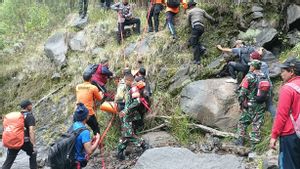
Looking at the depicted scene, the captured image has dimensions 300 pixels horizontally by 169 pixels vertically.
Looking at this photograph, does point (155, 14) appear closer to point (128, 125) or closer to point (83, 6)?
point (83, 6)

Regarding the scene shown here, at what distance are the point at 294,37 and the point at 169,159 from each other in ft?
17.8

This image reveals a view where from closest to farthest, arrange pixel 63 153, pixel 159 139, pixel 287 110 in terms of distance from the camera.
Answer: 1. pixel 287 110
2. pixel 63 153
3. pixel 159 139

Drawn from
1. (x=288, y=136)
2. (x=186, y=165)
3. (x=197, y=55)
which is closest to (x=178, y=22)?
(x=197, y=55)

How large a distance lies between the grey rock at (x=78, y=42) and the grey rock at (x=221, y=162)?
7.77 m

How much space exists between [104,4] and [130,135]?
8441 mm

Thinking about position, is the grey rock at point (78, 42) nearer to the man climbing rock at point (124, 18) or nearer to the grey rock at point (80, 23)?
the grey rock at point (80, 23)

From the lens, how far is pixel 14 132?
8.86 metres

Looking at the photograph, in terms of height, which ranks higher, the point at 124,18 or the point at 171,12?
the point at 171,12

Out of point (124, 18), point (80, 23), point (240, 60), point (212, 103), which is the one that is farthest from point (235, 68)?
point (80, 23)

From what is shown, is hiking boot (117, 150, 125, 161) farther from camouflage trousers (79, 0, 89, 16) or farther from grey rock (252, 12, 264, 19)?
camouflage trousers (79, 0, 89, 16)

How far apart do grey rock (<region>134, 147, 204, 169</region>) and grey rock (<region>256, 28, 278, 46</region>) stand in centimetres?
434

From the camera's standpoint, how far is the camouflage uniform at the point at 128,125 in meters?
9.45

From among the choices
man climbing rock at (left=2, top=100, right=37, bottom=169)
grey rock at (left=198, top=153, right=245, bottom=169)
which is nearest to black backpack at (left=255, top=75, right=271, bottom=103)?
grey rock at (left=198, top=153, right=245, bottom=169)

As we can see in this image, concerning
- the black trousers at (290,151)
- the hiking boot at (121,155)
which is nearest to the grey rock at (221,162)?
the hiking boot at (121,155)
